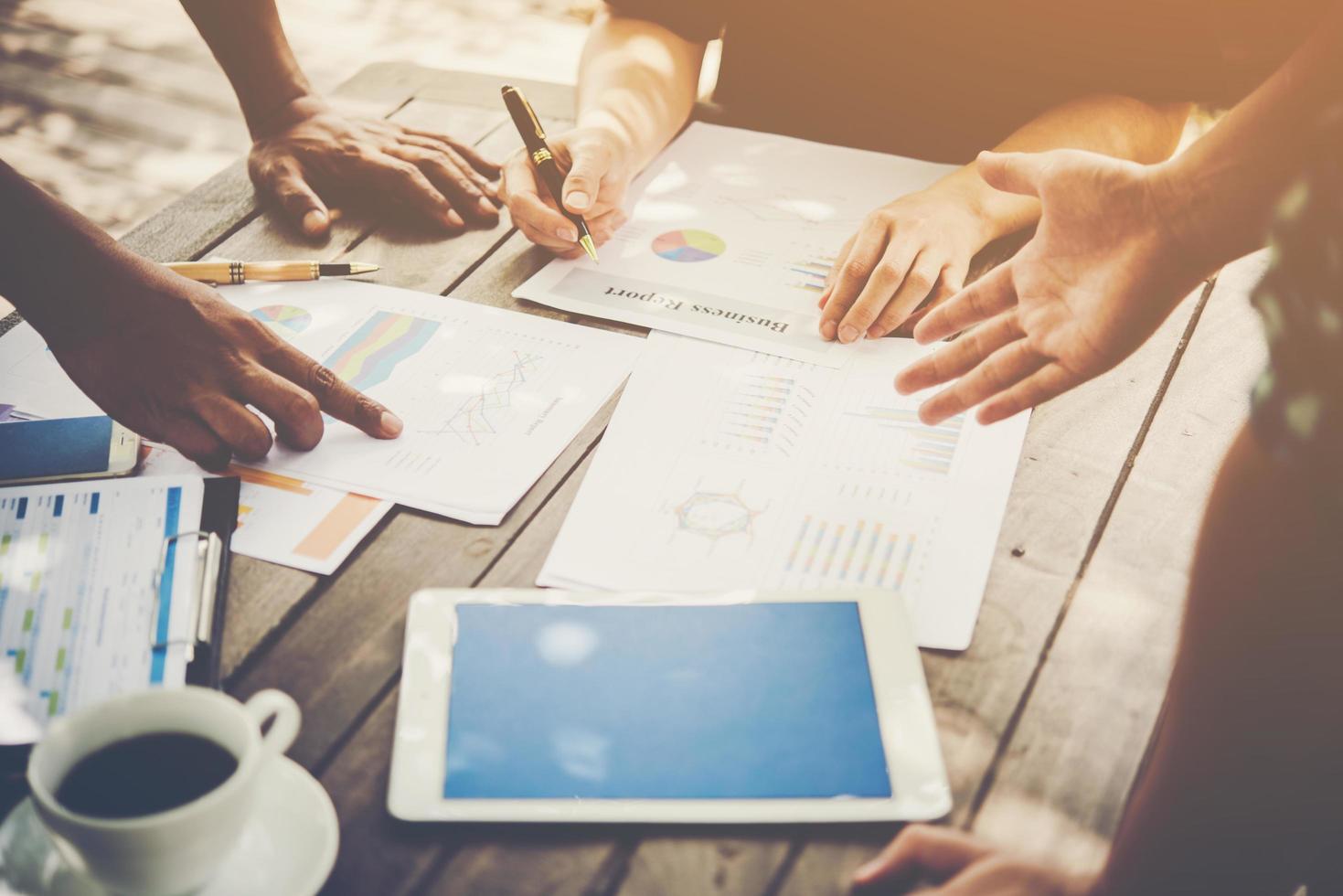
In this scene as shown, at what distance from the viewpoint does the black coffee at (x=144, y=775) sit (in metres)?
0.64

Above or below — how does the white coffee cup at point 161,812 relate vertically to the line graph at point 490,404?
above

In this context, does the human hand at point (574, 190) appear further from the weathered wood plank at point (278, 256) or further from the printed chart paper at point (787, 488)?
the printed chart paper at point (787, 488)

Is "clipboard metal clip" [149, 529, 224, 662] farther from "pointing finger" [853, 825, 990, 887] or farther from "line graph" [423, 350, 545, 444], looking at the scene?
"pointing finger" [853, 825, 990, 887]

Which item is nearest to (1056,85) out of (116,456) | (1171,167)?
(1171,167)

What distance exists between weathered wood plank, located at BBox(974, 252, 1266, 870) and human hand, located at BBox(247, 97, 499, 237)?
87 centimetres

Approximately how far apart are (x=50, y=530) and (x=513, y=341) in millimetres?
496

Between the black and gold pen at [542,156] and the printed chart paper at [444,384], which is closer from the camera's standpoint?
the printed chart paper at [444,384]

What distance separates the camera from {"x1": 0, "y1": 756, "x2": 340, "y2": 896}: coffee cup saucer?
0.68 meters

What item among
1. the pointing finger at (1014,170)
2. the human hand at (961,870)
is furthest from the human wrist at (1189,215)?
the human hand at (961,870)

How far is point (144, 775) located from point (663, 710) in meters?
0.35

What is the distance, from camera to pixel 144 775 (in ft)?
2.14

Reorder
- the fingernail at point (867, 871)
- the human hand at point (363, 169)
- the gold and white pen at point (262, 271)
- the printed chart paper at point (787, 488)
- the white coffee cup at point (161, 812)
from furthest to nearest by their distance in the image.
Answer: the human hand at point (363, 169) < the gold and white pen at point (262, 271) < the printed chart paper at point (787, 488) < the fingernail at point (867, 871) < the white coffee cup at point (161, 812)

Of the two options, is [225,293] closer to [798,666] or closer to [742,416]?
[742,416]

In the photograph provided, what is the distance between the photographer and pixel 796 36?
1618 millimetres
